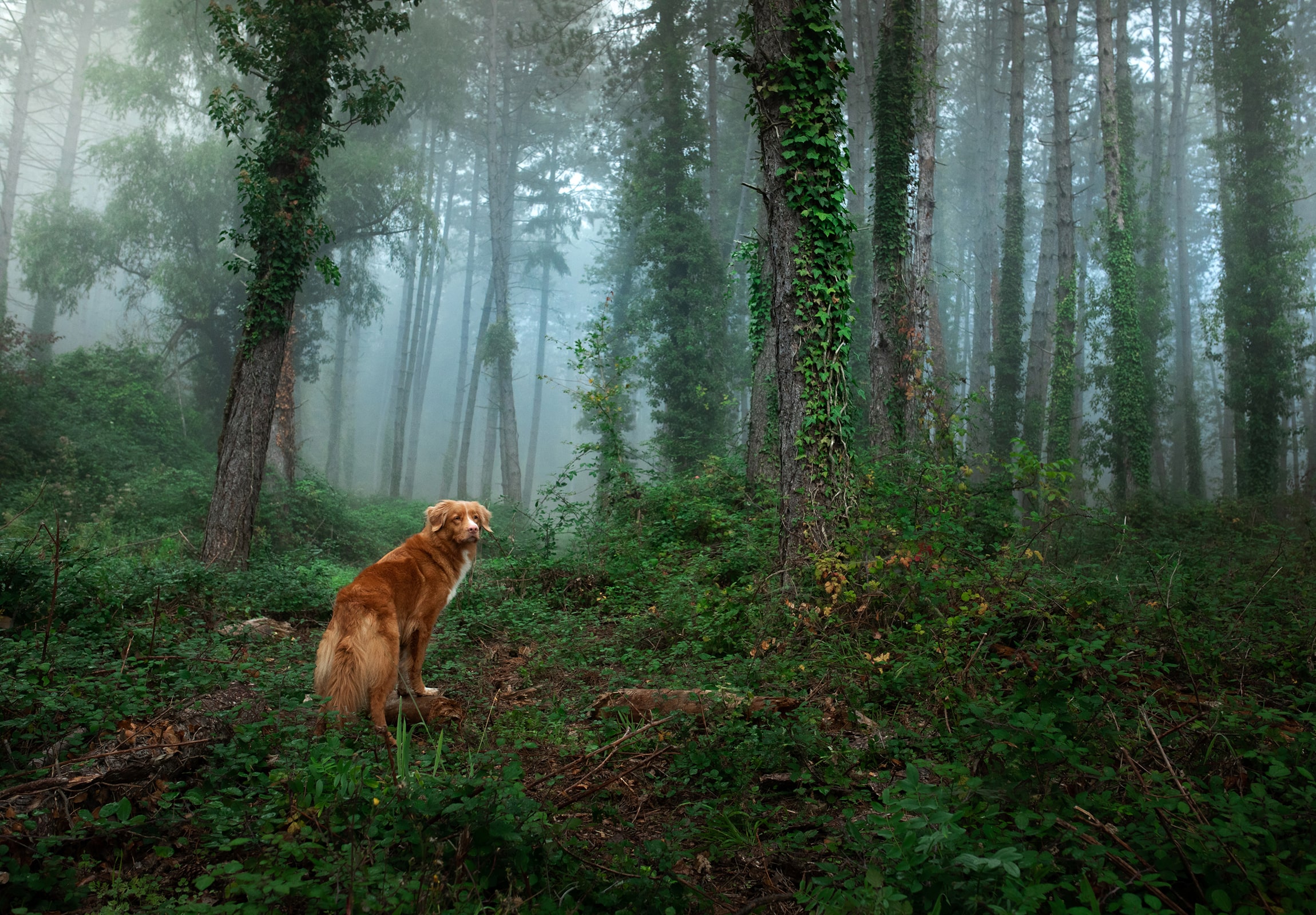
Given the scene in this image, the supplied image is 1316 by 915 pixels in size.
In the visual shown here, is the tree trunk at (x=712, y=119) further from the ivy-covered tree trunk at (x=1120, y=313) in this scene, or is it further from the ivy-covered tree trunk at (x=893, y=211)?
the ivy-covered tree trunk at (x=1120, y=313)

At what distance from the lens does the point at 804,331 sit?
24.1 ft

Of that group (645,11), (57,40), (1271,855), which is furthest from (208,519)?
(57,40)

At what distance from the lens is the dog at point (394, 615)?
455 centimetres

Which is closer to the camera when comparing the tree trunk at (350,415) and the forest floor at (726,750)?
the forest floor at (726,750)

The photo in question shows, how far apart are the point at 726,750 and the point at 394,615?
246cm

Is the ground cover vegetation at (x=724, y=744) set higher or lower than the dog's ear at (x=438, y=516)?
lower

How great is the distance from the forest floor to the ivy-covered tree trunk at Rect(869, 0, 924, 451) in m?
5.62

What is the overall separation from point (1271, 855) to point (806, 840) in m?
1.68

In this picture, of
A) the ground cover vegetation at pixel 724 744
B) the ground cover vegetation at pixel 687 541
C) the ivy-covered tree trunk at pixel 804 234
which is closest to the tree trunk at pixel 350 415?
the ground cover vegetation at pixel 687 541

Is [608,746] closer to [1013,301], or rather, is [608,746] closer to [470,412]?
[1013,301]

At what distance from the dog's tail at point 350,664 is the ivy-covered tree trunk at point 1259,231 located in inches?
904

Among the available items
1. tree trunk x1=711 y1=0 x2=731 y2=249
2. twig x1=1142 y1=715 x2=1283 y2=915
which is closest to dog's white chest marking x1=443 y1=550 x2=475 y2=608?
twig x1=1142 y1=715 x2=1283 y2=915

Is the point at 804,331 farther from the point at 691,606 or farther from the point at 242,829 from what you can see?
the point at 242,829

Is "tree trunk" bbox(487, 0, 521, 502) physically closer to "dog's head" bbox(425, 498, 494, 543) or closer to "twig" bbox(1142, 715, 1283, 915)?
"dog's head" bbox(425, 498, 494, 543)
